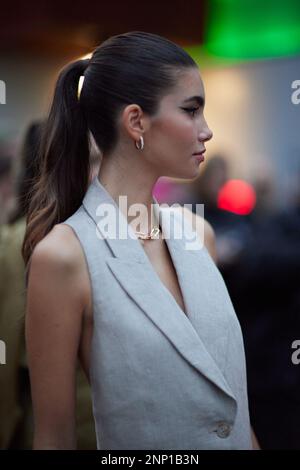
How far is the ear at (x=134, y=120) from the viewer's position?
6.52 feet

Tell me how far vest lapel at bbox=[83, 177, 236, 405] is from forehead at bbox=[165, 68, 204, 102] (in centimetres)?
29

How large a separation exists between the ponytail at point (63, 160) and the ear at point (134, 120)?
0.53 ft

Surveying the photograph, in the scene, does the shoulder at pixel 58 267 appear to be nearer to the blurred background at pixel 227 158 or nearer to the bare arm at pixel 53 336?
the bare arm at pixel 53 336

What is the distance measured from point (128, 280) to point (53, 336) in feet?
0.73

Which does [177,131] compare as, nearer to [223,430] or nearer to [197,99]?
[197,99]

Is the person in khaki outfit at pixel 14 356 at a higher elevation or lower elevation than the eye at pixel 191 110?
lower

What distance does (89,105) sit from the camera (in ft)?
6.79

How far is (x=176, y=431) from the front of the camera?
6.20 feet

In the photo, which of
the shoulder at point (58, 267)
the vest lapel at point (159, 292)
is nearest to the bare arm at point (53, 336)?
the shoulder at point (58, 267)

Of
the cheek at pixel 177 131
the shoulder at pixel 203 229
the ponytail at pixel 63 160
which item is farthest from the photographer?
the shoulder at pixel 203 229

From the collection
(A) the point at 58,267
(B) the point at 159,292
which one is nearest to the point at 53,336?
(A) the point at 58,267

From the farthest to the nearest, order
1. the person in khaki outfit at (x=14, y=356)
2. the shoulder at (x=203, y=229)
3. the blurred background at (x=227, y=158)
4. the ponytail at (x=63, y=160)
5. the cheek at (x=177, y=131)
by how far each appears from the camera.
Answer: the blurred background at (x=227, y=158) → the person in khaki outfit at (x=14, y=356) → the shoulder at (x=203, y=229) → the ponytail at (x=63, y=160) → the cheek at (x=177, y=131)

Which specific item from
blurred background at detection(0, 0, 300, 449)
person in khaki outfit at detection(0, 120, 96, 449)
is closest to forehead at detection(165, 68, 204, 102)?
blurred background at detection(0, 0, 300, 449)
